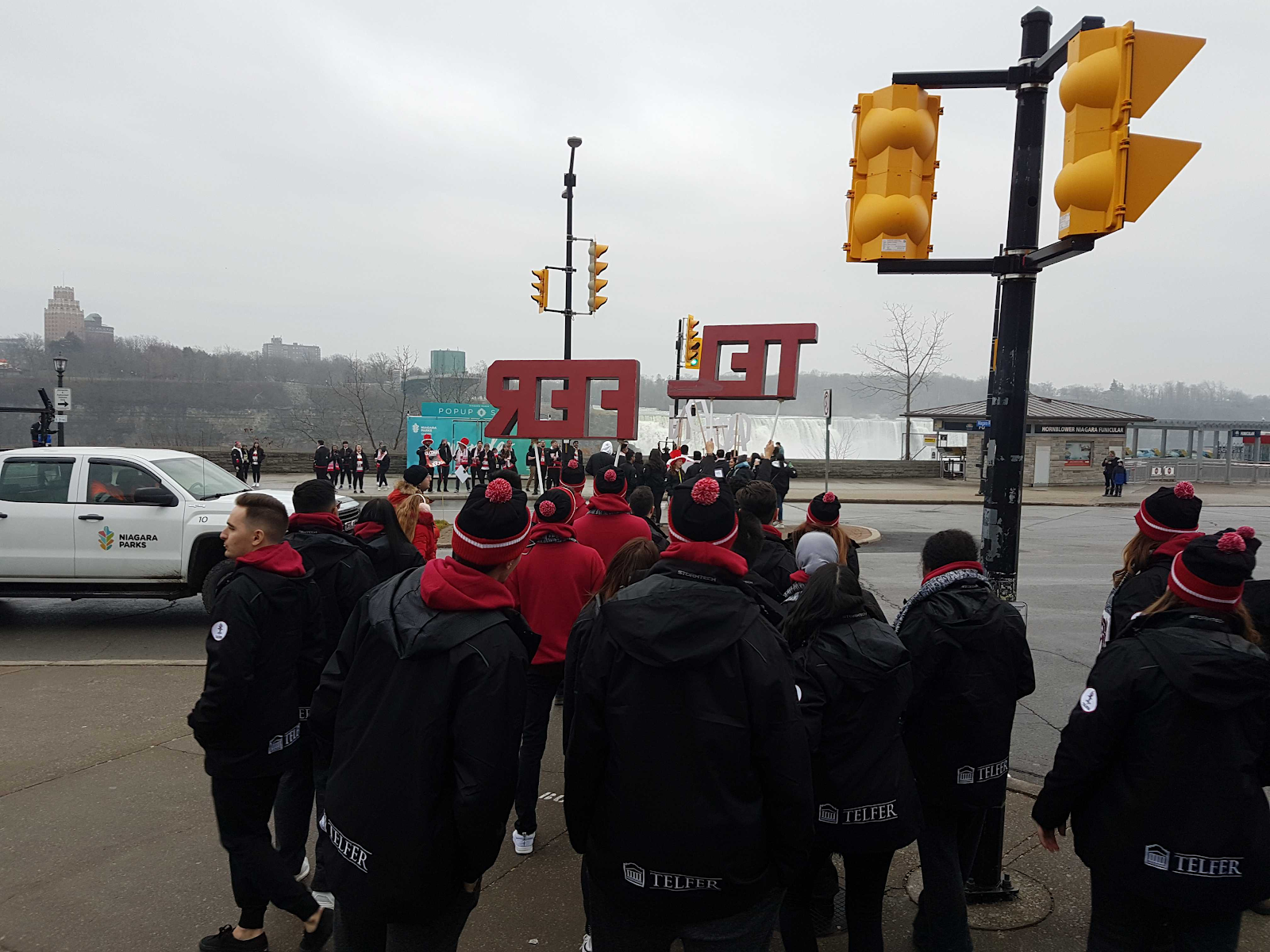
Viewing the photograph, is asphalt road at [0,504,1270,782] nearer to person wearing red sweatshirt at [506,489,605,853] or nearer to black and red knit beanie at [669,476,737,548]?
person wearing red sweatshirt at [506,489,605,853]

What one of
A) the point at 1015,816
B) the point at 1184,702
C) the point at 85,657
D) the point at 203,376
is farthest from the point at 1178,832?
the point at 203,376

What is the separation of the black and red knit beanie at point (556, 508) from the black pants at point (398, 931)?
2.39m

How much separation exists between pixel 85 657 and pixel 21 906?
15.8ft

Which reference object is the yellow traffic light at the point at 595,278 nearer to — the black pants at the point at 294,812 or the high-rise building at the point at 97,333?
the black pants at the point at 294,812

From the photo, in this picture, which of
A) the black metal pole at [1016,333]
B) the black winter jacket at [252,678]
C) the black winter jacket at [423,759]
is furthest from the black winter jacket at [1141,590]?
the black winter jacket at [252,678]

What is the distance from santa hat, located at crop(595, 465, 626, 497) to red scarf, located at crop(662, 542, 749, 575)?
3545 millimetres

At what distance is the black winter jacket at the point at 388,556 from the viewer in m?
4.98


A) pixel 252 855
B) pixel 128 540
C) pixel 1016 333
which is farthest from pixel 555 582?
pixel 128 540

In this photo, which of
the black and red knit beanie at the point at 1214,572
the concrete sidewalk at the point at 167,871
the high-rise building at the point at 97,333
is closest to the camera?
the black and red knit beanie at the point at 1214,572

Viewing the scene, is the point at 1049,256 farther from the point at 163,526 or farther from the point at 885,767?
the point at 163,526

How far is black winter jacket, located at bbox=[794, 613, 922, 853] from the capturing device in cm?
278

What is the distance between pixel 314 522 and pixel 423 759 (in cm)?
219

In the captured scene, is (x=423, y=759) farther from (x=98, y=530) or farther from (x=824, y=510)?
(x=98, y=530)

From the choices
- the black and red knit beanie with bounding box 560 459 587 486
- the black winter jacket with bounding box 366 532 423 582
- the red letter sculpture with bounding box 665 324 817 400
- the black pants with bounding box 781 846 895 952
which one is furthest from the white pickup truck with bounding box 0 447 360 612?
the red letter sculpture with bounding box 665 324 817 400
